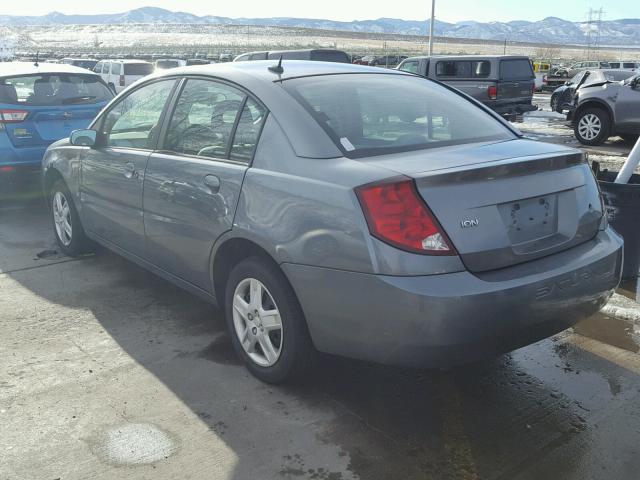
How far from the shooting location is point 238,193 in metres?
3.36

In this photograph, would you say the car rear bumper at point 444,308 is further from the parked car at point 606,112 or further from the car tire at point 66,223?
the parked car at point 606,112

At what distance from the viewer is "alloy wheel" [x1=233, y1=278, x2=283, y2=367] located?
335 centimetres

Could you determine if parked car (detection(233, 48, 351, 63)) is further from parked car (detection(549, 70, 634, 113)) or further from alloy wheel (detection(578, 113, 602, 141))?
alloy wheel (detection(578, 113, 602, 141))

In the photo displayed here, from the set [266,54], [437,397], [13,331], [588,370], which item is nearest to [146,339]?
[13,331]

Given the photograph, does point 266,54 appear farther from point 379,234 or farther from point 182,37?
point 182,37

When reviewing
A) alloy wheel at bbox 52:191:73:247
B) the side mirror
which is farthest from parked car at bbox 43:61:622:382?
alloy wheel at bbox 52:191:73:247

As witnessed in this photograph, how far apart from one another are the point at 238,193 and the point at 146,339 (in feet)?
4.31

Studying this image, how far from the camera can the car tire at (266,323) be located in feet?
10.4

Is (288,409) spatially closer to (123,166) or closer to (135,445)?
(135,445)

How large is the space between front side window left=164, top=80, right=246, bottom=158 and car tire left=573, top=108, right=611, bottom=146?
11491 millimetres

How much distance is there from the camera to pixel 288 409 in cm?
323

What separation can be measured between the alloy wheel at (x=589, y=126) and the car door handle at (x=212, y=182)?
11.9 meters

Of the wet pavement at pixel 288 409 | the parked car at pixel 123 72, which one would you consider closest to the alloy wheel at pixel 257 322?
the wet pavement at pixel 288 409

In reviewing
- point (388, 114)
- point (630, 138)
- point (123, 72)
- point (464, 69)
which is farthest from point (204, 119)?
point (123, 72)
